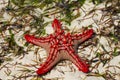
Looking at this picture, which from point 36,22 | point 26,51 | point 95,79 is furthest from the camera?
point 36,22

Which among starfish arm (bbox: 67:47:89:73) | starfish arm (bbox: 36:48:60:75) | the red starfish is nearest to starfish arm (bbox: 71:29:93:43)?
the red starfish

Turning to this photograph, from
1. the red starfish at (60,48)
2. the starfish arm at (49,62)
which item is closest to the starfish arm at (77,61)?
the red starfish at (60,48)

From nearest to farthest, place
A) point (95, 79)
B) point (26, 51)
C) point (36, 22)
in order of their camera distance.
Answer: point (95, 79)
point (26, 51)
point (36, 22)

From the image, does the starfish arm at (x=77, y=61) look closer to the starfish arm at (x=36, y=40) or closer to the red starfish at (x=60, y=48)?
the red starfish at (x=60, y=48)

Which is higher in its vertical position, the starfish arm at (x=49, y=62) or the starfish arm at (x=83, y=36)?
the starfish arm at (x=83, y=36)

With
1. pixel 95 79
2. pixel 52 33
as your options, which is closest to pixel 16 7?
pixel 52 33

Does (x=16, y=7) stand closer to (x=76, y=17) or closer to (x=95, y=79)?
(x=76, y=17)

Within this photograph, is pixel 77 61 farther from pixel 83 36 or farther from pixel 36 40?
pixel 36 40

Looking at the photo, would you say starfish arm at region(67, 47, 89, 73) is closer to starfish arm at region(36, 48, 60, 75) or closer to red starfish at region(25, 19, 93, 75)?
red starfish at region(25, 19, 93, 75)
